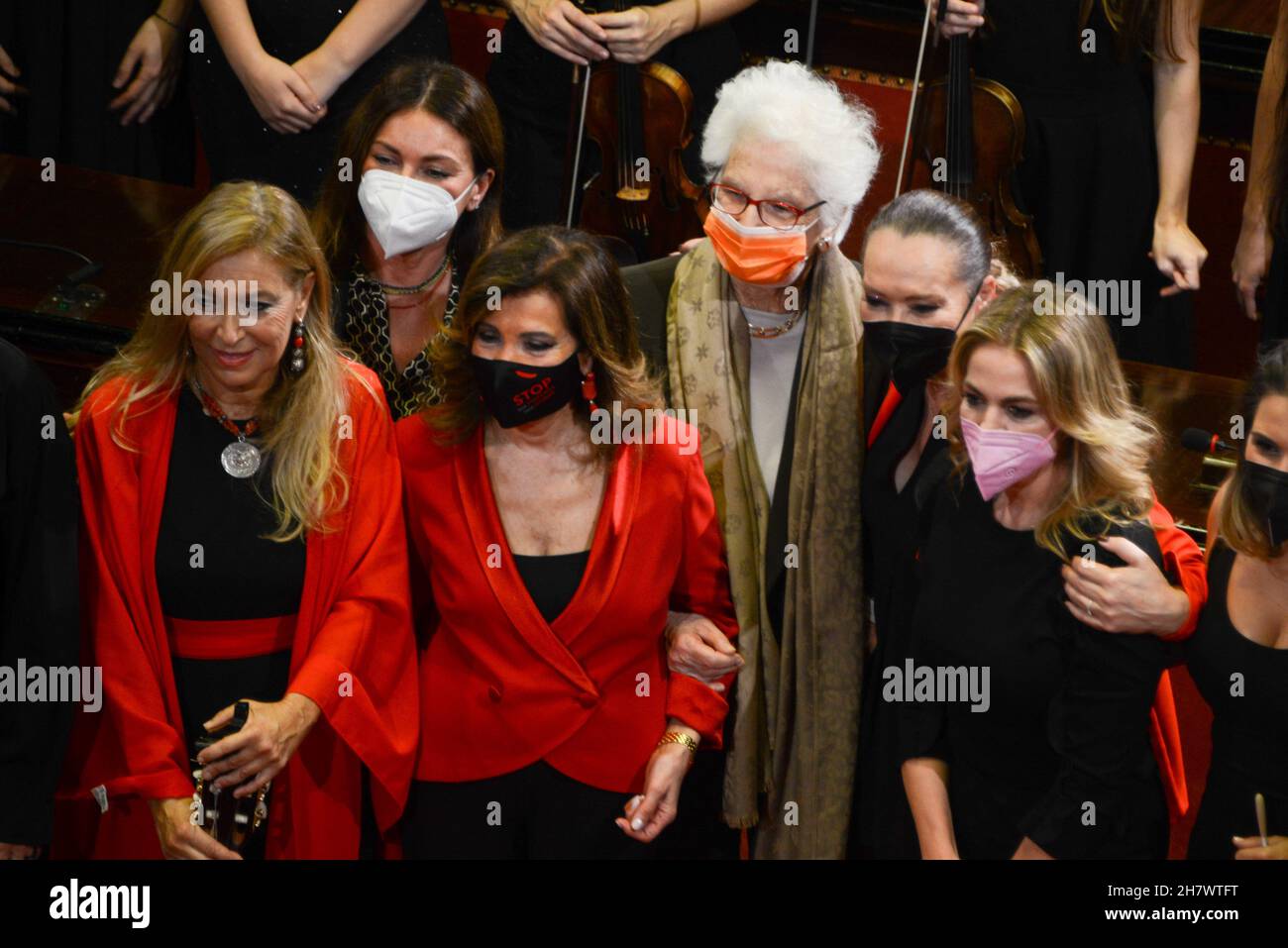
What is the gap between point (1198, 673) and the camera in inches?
110

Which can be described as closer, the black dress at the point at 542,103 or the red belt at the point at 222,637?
the red belt at the point at 222,637

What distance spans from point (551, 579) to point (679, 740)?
0.37 meters

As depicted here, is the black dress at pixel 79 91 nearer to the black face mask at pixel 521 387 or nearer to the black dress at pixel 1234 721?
the black face mask at pixel 521 387

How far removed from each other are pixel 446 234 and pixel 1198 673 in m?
1.64

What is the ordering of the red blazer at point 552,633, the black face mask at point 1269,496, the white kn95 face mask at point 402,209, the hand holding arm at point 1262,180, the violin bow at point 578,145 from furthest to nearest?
the violin bow at point 578,145 → the hand holding arm at point 1262,180 → the white kn95 face mask at point 402,209 → the red blazer at point 552,633 → the black face mask at point 1269,496

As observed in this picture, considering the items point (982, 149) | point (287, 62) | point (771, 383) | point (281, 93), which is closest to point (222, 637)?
point (771, 383)

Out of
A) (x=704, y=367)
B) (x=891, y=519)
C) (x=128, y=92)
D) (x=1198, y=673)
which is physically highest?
(x=128, y=92)

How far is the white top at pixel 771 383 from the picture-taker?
337 centimetres

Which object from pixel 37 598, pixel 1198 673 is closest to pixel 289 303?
pixel 37 598

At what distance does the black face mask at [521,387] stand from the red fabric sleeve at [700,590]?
287mm

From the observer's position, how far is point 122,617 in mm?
2887

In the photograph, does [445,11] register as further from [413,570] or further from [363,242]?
[413,570]

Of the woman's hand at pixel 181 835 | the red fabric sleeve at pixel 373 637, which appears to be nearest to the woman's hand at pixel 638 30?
the red fabric sleeve at pixel 373 637

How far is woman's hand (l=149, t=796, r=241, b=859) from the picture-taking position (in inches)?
113
